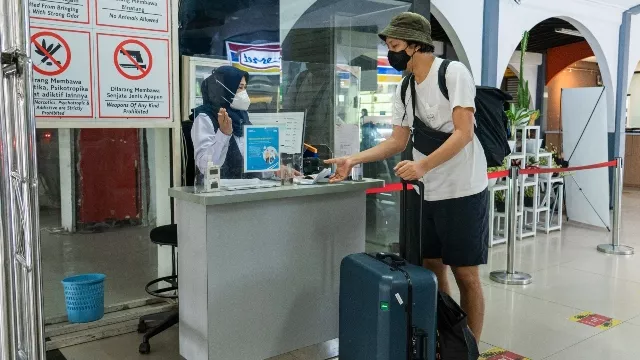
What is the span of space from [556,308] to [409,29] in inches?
92.9

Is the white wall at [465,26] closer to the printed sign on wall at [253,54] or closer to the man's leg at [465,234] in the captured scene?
the printed sign on wall at [253,54]

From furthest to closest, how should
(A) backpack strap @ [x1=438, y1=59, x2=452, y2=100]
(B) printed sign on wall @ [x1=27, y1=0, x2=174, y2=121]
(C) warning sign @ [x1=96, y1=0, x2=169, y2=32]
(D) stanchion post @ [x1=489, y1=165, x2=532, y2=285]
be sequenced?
(D) stanchion post @ [x1=489, y1=165, x2=532, y2=285]
(C) warning sign @ [x1=96, y1=0, x2=169, y2=32]
(B) printed sign on wall @ [x1=27, y1=0, x2=174, y2=121]
(A) backpack strap @ [x1=438, y1=59, x2=452, y2=100]

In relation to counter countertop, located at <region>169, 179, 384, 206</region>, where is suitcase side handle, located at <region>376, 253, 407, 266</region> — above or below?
below

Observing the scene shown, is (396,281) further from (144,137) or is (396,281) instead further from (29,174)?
(144,137)

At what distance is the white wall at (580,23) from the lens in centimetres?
593

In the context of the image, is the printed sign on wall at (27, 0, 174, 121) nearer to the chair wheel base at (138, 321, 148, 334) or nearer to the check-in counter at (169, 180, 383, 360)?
the check-in counter at (169, 180, 383, 360)

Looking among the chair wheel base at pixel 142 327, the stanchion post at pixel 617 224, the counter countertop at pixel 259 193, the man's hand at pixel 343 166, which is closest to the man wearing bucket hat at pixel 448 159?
the man's hand at pixel 343 166

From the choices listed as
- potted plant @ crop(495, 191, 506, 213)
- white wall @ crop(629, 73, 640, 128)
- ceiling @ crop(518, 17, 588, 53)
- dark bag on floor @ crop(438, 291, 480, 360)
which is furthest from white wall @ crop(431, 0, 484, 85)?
white wall @ crop(629, 73, 640, 128)

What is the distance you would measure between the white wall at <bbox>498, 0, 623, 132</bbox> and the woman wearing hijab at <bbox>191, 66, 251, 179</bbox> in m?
3.97

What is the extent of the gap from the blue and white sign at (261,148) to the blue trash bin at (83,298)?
130 cm

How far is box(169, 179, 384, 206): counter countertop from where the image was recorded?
2.43 m

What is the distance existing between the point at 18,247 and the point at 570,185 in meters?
6.68

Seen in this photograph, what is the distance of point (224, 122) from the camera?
8.68 feet

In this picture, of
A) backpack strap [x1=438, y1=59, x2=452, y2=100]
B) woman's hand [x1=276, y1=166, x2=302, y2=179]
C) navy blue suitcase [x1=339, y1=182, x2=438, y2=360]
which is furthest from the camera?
woman's hand [x1=276, y1=166, x2=302, y2=179]
